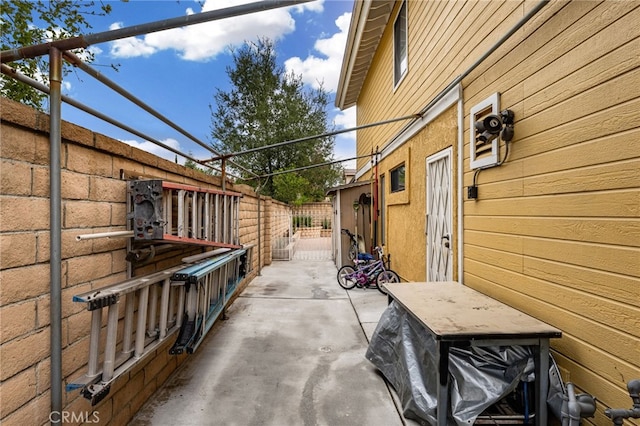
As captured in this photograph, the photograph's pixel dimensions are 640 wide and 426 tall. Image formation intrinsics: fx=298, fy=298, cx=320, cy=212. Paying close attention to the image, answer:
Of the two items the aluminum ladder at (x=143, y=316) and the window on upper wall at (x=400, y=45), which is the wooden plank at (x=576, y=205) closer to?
the aluminum ladder at (x=143, y=316)

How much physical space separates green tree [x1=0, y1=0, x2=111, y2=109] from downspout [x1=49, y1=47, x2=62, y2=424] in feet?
12.8

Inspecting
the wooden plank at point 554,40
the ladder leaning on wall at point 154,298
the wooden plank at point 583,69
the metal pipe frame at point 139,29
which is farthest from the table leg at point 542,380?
the metal pipe frame at point 139,29

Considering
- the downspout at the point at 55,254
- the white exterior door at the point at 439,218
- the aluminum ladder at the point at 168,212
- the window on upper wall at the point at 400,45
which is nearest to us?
the downspout at the point at 55,254

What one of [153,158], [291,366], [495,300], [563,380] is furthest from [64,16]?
[563,380]

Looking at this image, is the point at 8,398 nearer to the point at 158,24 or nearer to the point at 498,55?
the point at 158,24

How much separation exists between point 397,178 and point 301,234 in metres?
10.5

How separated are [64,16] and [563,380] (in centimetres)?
800

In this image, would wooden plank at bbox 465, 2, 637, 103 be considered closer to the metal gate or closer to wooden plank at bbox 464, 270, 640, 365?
wooden plank at bbox 464, 270, 640, 365

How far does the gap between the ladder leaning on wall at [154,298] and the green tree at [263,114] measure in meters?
15.6

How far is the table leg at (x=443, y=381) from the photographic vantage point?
1.80 metres

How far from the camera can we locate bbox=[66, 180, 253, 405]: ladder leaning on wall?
153 centimetres

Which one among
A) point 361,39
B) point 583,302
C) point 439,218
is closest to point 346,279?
point 439,218

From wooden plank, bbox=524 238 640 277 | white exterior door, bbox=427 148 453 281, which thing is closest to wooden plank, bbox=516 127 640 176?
wooden plank, bbox=524 238 640 277

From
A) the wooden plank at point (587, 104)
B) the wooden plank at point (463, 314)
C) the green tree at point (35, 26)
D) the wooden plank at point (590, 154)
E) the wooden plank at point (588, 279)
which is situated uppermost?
the green tree at point (35, 26)
